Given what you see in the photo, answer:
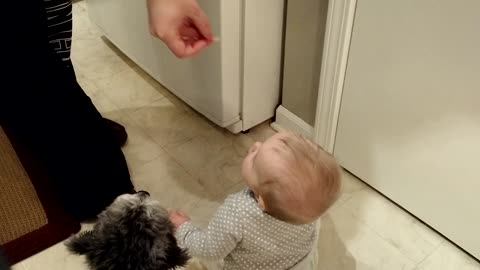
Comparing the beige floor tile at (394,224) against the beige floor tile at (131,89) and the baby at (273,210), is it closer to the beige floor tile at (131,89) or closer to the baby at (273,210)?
the baby at (273,210)

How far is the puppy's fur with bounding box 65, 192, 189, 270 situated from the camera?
784 mm

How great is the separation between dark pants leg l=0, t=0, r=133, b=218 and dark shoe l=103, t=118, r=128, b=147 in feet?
0.64

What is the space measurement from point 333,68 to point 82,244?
0.83m

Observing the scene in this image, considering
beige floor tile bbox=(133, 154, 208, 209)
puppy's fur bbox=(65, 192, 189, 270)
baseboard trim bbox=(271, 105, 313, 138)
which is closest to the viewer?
puppy's fur bbox=(65, 192, 189, 270)

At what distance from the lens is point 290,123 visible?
5.54 feet

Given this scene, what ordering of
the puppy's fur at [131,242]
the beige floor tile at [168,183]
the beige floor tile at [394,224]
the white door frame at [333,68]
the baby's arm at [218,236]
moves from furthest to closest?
the beige floor tile at [168,183], the beige floor tile at [394,224], the white door frame at [333,68], the baby's arm at [218,236], the puppy's fur at [131,242]

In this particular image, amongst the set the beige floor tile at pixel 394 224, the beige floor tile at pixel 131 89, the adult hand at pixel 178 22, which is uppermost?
the adult hand at pixel 178 22

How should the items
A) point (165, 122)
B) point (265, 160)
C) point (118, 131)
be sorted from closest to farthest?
point (265, 160) → point (118, 131) → point (165, 122)

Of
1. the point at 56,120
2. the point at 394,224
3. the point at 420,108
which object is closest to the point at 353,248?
the point at 394,224

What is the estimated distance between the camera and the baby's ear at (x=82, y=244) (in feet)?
2.63

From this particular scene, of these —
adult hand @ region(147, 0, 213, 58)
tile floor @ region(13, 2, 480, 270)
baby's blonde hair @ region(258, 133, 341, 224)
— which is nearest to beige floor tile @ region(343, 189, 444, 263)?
tile floor @ region(13, 2, 480, 270)

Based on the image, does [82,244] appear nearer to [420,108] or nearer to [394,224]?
[420,108]

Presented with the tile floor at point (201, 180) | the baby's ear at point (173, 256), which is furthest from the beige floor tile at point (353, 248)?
the baby's ear at point (173, 256)

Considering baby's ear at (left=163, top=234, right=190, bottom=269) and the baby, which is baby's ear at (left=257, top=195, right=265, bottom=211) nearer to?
the baby
